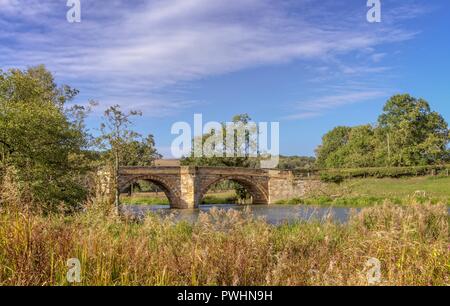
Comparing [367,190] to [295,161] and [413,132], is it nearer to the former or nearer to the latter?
[413,132]

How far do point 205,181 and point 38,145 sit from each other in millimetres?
31543

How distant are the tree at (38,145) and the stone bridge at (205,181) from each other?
2067 centimetres

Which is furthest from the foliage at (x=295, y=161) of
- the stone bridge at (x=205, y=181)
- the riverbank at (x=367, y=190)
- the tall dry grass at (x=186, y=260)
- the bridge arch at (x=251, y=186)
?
the tall dry grass at (x=186, y=260)

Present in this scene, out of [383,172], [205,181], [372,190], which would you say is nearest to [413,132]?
[383,172]

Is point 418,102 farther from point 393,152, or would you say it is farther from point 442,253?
point 442,253

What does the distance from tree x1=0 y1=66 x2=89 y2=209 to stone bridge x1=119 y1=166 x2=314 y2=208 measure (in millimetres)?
20670

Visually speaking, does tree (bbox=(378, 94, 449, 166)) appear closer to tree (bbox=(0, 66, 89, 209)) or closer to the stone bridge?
the stone bridge

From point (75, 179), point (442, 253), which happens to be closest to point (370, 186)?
point (75, 179)

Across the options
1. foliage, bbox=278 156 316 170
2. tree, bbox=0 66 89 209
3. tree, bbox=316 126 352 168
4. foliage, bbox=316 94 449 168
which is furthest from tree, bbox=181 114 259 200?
foliage, bbox=278 156 316 170

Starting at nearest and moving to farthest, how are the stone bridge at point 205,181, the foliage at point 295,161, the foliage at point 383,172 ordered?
the stone bridge at point 205,181 → the foliage at point 383,172 → the foliage at point 295,161

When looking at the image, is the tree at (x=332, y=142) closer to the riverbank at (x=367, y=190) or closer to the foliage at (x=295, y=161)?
the foliage at (x=295, y=161)

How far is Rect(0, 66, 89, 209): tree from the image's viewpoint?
61.5ft

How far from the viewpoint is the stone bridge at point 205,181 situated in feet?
155

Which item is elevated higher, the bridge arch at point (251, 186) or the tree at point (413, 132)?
the tree at point (413, 132)
